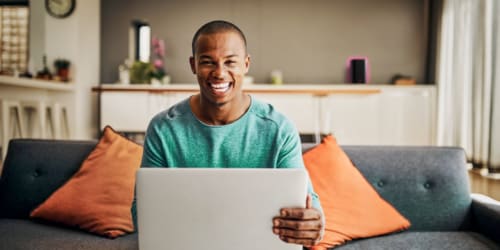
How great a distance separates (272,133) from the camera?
139cm

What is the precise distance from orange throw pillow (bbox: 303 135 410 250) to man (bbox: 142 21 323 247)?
48 cm

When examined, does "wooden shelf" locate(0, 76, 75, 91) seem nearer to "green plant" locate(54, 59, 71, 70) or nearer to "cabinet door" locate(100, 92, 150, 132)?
"green plant" locate(54, 59, 71, 70)

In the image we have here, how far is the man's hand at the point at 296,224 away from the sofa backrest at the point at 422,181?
970 millimetres

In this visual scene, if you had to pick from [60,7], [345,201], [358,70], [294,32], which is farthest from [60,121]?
[345,201]

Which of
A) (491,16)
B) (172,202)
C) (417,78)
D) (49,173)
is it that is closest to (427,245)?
(172,202)

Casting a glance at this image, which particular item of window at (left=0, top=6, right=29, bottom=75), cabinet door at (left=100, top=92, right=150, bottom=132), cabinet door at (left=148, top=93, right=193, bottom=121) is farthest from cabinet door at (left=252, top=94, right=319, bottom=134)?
window at (left=0, top=6, right=29, bottom=75)

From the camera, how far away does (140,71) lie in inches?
233

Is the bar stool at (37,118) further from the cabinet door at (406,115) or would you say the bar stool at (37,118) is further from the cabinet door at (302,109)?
the cabinet door at (406,115)

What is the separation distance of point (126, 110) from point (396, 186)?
14.4ft

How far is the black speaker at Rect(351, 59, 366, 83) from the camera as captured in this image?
5.92 meters

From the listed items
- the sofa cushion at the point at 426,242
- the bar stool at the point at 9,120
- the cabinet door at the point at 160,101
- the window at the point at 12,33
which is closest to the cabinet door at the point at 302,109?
the cabinet door at the point at 160,101

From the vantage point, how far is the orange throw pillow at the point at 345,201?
1751 mm

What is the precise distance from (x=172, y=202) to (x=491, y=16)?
153 inches

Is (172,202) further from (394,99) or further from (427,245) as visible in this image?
(394,99)
